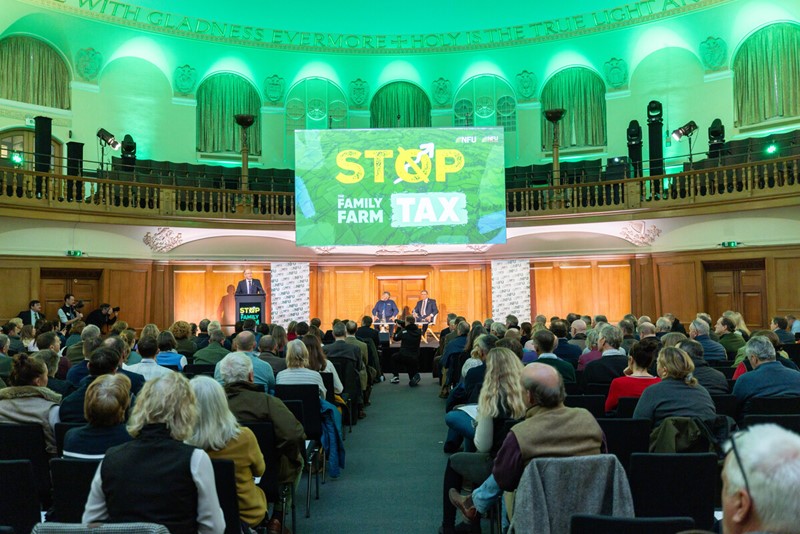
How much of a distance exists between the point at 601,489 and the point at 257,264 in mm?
14056

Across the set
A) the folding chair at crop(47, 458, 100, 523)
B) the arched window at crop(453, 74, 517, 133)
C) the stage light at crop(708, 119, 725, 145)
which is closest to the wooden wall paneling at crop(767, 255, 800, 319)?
the stage light at crop(708, 119, 725, 145)

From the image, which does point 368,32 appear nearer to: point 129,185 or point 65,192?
point 129,185

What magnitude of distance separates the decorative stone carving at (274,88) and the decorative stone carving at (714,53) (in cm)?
1112

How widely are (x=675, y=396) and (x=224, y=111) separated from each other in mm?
17130

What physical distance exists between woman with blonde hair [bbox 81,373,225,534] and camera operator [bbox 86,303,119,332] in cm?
1074

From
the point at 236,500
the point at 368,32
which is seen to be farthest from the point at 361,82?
the point at 236,500

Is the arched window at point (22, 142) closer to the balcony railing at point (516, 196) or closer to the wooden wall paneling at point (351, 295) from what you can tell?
the balcony railing at point (516, 196)

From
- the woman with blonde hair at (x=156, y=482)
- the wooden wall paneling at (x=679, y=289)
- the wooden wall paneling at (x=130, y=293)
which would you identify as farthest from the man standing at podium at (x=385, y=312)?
the woman with blonde hair at (x=156, y=482)

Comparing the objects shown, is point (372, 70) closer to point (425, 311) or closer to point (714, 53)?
point (425, 311)

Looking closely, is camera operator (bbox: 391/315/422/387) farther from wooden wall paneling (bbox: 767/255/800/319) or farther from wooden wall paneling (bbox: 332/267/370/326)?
wooden wall paneling (bbox: 767/255/800/319)

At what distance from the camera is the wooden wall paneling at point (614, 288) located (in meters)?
15.3

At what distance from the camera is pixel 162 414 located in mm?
2629

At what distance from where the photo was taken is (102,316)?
12672 millimetres

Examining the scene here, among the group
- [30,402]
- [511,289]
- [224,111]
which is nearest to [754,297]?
[511,289]
